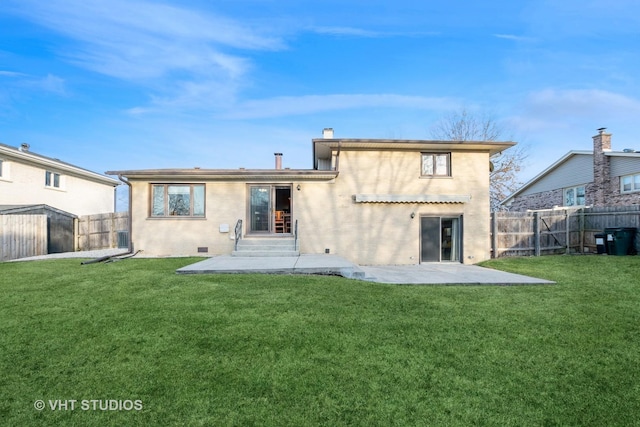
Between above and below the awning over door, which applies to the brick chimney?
above

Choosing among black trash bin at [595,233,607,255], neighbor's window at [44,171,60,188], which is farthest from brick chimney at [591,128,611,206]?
neighbor's window at [44,171,60,188]

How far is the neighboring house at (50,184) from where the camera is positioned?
15.9 m

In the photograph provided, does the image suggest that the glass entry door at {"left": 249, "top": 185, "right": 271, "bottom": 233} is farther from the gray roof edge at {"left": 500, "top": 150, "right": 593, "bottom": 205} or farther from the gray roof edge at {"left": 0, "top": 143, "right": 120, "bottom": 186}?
the gray roof edge at {"left": 500, "top": 150, "right": 593, "bottom": 205}

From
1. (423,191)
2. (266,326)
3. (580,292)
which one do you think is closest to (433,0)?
(423,191)

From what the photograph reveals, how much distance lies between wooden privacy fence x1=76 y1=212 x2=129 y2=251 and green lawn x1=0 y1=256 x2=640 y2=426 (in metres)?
10.3

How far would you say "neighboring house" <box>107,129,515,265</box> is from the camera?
11.8 metres

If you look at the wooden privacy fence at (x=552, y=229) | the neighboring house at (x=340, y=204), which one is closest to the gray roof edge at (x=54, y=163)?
the neighboring house at (x=340, y=204)

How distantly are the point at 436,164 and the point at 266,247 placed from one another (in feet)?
24.9

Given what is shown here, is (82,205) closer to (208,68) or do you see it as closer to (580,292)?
(208,68)

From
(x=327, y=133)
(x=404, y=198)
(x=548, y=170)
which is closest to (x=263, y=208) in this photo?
(x=327, y=133)

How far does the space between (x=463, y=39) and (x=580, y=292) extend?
13341 mm

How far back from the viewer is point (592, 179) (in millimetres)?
18672

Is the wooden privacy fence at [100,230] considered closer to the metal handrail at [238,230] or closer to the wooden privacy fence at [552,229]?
the metal handrail at [238,230]

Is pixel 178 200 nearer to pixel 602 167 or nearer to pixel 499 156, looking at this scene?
pixel 602 167
